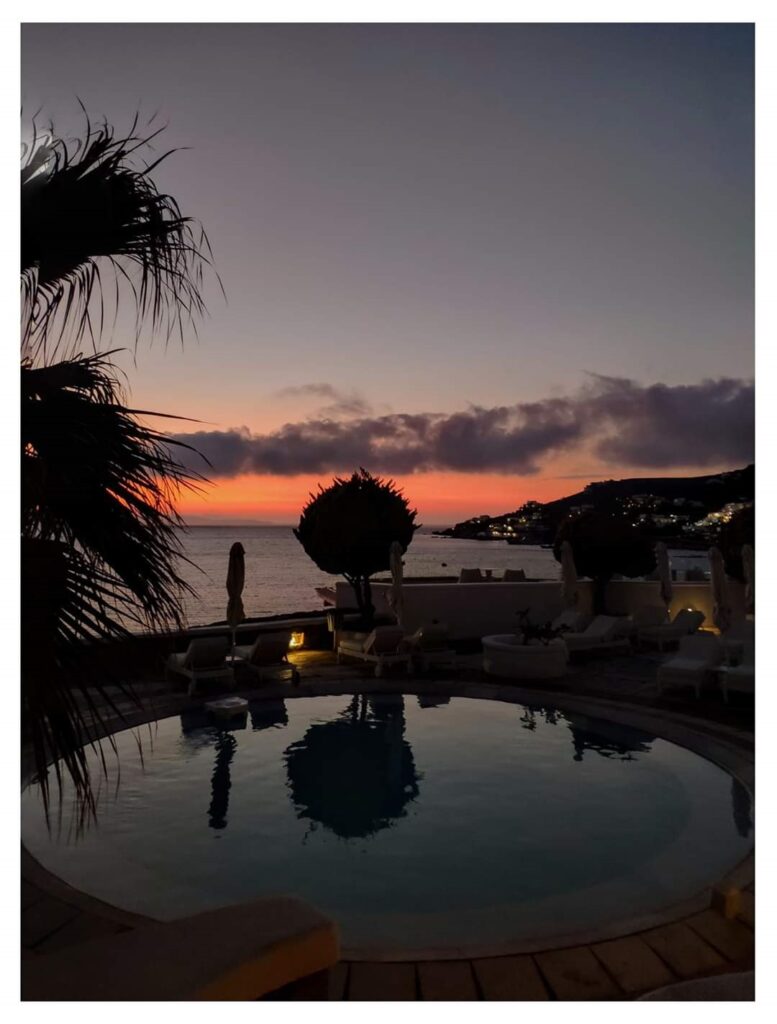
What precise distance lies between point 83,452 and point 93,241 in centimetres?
96

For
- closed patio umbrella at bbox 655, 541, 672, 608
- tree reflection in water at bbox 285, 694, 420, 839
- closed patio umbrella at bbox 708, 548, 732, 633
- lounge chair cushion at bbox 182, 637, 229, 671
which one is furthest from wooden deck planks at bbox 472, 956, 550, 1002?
closed patio umbrella at bbox 655, 541, 672, 608

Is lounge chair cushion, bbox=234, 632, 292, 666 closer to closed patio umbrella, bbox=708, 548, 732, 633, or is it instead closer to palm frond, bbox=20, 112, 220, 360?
closed patio umbrella, bbox=708, 548, 732, 633

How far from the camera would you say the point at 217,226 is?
332 inches

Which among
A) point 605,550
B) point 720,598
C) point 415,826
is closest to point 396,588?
point 720,598

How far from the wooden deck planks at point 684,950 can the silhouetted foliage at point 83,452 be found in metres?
3.62

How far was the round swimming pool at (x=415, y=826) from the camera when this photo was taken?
17.5 feet

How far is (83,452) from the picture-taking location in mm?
2373

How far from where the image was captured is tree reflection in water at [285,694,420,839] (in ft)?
24.4

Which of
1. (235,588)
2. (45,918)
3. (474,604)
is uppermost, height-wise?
(235,588)

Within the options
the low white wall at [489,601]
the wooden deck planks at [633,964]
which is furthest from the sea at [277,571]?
the low white wall at [489,601]

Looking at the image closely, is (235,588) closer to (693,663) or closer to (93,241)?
(693,663)

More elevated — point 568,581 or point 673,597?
point 568,581

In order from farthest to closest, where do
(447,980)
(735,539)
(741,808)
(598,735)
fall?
(735,539)
(598,735)
(741,808)
(447,980)

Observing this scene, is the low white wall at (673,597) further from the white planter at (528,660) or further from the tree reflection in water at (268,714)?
the tree reflection in water at (268,714)
